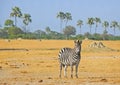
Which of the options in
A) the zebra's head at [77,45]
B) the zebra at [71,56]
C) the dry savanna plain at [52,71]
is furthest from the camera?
the zebra at [71,56]

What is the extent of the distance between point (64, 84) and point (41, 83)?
1.21 meters

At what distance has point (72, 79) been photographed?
2305 centimetres

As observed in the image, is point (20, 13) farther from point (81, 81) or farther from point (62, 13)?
point (81, 81)

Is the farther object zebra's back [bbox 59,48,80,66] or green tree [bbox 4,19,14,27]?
green tree [bbox 4,19,14,27]

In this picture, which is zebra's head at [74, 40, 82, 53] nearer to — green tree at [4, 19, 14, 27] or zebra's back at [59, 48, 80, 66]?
zebra's back at [59, 48, 80, 66]

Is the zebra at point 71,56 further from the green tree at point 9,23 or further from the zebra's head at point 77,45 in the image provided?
the green tree at point 9,23

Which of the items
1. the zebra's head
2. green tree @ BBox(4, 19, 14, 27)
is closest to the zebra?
the zebra's head

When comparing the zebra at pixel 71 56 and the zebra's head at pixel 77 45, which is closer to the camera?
the zebra's head at pixel 77 45

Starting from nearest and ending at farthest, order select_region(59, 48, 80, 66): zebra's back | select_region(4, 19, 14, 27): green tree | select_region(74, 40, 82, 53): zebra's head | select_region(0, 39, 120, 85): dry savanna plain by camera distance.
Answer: select_region(0, 39, 120, 85): dry savanna plain, select_region(74, 40, 82, 53): zebra's head, select_region(59, 48, 80, 66): zebra's back, select_region(4, 19, 14, 27): green tree

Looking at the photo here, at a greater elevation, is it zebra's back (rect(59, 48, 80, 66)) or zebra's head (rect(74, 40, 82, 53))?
zebra's head (rect(74, 40, 82, 53))

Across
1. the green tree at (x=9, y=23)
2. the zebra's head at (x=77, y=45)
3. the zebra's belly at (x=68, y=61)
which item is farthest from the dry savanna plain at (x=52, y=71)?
the green tree at (x=9, y=23)

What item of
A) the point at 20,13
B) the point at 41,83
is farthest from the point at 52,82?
the point at 20,13

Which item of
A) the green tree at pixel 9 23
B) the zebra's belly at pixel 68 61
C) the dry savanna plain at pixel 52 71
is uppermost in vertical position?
the green tree at pixel 9 23

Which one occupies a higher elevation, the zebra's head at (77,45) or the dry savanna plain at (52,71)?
the zebra's head at (77,45)
